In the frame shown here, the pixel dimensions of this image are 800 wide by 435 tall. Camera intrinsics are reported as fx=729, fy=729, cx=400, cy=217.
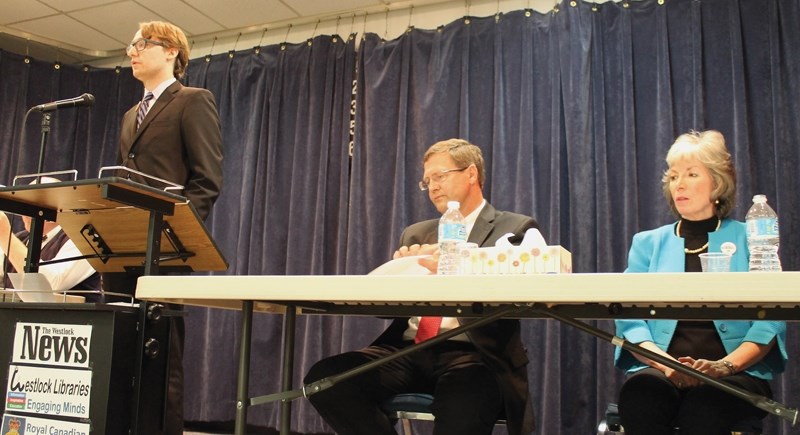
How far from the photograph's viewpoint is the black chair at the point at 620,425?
1.61 m

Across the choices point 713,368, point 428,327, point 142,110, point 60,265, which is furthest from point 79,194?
point 713,368

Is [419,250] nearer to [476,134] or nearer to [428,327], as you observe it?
[428,327]

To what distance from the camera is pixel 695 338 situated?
182 centimetres

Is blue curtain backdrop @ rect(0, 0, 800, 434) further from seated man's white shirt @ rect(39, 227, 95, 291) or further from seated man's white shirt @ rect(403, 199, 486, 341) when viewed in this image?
seated man's white shirt @ rect(39, 227, 95, 291)

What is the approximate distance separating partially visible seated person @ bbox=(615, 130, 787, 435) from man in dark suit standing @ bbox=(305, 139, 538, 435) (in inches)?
10.3

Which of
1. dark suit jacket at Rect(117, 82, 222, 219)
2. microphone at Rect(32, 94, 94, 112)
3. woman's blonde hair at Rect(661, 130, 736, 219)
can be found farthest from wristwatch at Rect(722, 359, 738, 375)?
microphone at Rect(32, 94, 94, 112)

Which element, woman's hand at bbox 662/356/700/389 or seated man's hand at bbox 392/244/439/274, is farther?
woman's hand at bbox 662/356/700/389

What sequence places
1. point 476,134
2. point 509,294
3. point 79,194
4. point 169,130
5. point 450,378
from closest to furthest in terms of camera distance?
point 509,294 < point 79,194 < point 450,378 < point 169,130 < point 476,134

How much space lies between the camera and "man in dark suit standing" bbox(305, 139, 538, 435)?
1.65m

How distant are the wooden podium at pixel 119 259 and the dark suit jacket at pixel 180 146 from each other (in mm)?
378

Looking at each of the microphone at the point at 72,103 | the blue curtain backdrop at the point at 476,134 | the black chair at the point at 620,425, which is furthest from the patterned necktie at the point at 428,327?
the blue curtain backdrop at the point at 476,134

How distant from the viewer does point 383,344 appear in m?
1.98

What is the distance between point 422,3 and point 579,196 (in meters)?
1.45

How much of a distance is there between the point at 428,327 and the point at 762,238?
851 mm
